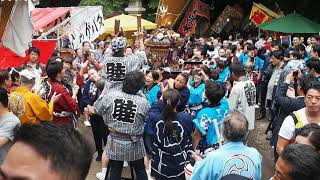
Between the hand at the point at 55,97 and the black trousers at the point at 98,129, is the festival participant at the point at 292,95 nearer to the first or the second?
the hand at the point at 55,97

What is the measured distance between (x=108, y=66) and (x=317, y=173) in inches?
175

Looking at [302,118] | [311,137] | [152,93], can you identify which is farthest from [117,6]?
[311,137]

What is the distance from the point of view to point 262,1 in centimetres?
2150

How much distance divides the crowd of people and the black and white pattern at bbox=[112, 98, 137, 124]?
1 cm

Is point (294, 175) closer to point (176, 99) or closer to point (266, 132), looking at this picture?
point (176, 99)

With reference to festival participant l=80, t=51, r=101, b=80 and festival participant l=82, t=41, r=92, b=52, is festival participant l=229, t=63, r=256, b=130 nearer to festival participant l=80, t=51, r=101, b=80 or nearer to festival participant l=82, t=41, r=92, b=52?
festival participant l=80, t=51, r=101, b=80

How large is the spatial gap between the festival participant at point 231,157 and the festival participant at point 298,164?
2.80 feet

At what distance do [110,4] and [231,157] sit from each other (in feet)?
61.1

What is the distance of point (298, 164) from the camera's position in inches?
103

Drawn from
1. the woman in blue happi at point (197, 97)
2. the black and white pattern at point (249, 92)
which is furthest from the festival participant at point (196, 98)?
the black and white pattern at point (249, 92)

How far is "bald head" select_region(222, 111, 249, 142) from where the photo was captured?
3.61 metres

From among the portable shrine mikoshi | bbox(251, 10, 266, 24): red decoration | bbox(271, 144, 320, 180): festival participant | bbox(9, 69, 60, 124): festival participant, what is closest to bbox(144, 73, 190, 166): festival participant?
bbox(9, 69, 60, 124): festival participant

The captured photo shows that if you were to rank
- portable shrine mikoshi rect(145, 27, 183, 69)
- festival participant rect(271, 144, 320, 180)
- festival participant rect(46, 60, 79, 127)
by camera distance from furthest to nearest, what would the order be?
portable shrine mikoshi rect(145, 27, 183, 69)
festival participant rect(46, 60, 79, 127)
festival participant rect(271, 144, 320, 180)

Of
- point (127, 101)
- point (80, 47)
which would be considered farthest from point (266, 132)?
point (80, 47)
